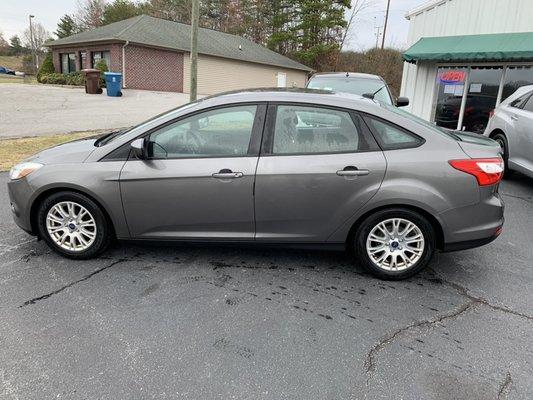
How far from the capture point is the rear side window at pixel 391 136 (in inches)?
138

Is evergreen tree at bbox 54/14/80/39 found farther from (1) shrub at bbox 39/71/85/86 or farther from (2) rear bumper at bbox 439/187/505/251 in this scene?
(2) rear bumper at bbox 439/187/505/251

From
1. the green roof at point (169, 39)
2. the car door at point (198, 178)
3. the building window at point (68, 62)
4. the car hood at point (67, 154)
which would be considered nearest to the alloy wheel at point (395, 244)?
the car door at point (198, 178)

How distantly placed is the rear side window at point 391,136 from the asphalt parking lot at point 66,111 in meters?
9.50

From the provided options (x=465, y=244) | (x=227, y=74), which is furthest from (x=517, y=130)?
(x=227, y=74)

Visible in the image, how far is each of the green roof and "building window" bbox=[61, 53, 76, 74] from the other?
0.83 m

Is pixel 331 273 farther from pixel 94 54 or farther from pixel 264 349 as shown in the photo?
pixel 94 54

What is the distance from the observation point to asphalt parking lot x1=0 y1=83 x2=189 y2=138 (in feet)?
38.0

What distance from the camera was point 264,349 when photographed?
8.91ft

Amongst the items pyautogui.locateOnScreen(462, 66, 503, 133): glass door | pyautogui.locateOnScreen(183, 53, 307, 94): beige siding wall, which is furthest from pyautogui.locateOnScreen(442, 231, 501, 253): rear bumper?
pyautogui.locateOnScreen(183, 53, 307, 94): beige siding wall

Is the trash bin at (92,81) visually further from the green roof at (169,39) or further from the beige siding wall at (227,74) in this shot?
the beige siding wall at (227,74)

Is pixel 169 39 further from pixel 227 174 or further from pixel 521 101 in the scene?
pixel 227 174

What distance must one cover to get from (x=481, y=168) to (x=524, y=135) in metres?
3.80

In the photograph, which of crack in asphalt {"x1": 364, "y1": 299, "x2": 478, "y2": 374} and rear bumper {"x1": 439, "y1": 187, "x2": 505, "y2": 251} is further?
rear bumper {"x1": 439, "y1": 187, "x2": 505, "y2": 251}

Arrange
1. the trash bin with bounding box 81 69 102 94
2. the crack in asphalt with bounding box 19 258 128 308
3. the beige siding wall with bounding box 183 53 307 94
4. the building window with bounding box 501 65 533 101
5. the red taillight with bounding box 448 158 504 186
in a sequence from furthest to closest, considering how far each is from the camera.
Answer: the beige siding wall with bounding box 183 53 307 94 < the trash bin with bounding box 81 69 102 94 < the building window with bounding box 501 65 533 101 < the red taillight with bounding box 448 158 504 186 < the crack in asphalt with bounding box 19 258 128 308
